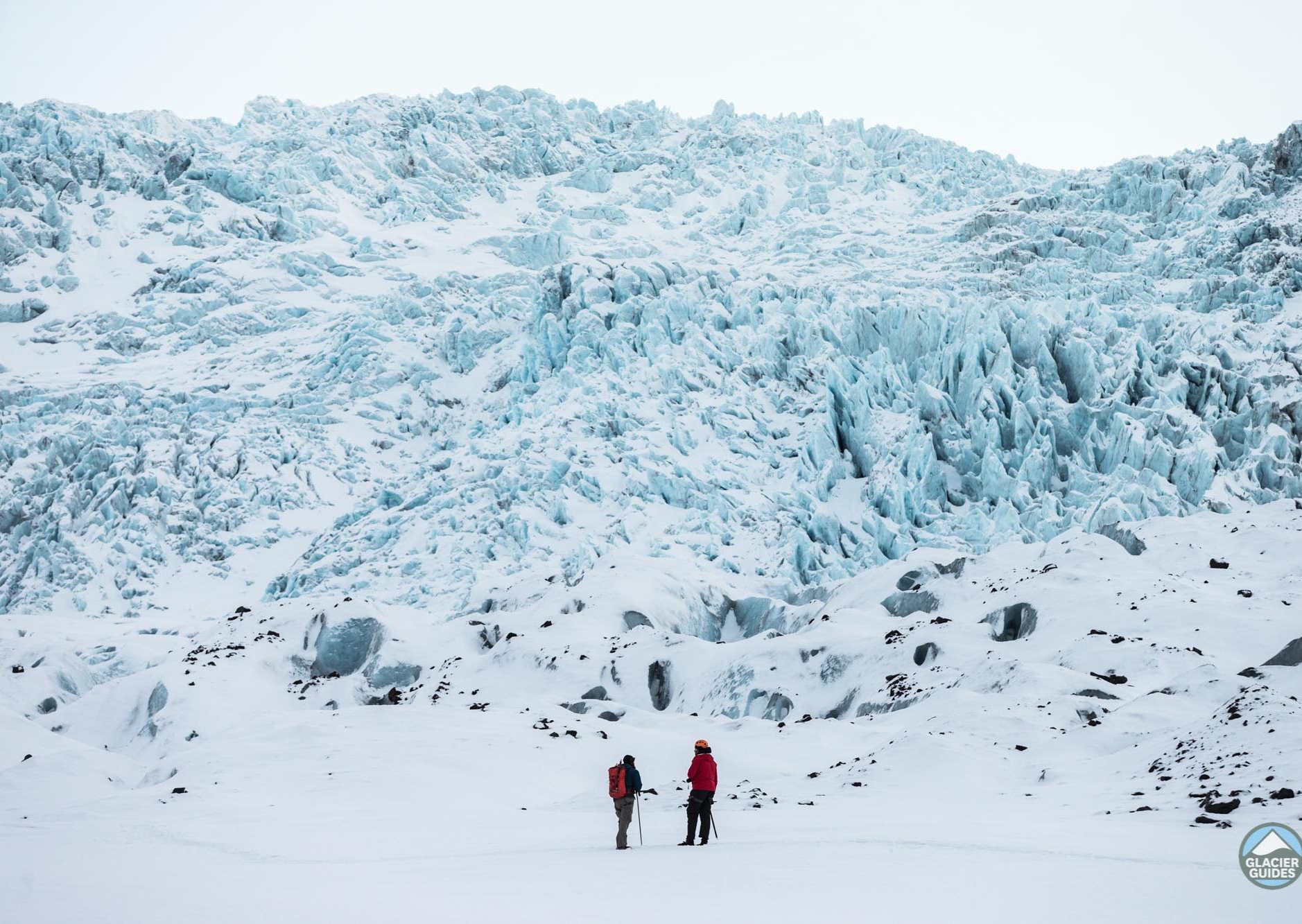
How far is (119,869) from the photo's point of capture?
1027 centimetres

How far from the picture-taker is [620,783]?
12391mm

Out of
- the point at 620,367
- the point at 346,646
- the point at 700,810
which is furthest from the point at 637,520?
the point at 700,810

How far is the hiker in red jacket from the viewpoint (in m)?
12.1

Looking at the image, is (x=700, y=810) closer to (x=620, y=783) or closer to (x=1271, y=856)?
(x=620, y=783)

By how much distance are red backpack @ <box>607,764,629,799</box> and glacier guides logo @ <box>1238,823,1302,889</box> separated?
648 cm

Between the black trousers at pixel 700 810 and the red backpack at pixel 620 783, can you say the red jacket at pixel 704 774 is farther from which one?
the red backpack at pixel 620 783

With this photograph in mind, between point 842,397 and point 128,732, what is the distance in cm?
4112

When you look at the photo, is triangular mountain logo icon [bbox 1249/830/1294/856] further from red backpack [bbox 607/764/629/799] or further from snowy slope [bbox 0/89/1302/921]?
red backpack [bbox 607/764/629/799]

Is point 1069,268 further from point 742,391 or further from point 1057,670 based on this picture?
point 1057,670

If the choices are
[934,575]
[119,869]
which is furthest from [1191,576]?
[119,869]

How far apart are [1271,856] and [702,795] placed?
19.2 ft

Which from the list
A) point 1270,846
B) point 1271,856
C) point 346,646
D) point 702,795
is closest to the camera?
point 1271,856

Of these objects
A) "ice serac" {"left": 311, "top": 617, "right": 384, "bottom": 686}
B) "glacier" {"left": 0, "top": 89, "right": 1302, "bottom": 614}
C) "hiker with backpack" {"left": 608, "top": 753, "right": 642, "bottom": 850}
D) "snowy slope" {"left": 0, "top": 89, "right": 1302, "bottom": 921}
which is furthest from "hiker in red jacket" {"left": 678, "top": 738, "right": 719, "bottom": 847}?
"glacier" {"left": 0, "top": 89, "right": 1302, "bottom": 614}

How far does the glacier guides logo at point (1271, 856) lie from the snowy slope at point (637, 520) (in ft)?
1.07
